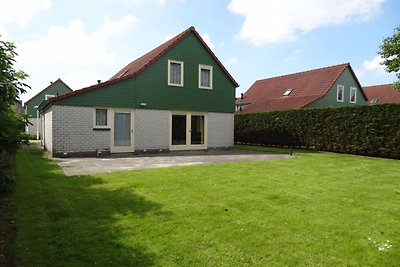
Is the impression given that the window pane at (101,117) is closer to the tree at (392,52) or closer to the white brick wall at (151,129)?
the white brick wall at (151,129)

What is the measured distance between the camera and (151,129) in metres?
17.3

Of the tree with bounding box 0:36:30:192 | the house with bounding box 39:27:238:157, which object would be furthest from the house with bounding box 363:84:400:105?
the tree with bounding box 0:36:30:192

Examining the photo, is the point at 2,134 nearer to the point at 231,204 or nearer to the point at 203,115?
the point at 231,204

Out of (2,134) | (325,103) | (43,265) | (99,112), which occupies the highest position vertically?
(325,103)

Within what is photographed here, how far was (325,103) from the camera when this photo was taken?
1163 inches

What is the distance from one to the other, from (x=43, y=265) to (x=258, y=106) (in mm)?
33176

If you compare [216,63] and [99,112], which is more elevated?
[216,63]

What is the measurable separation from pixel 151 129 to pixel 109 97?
2956mm

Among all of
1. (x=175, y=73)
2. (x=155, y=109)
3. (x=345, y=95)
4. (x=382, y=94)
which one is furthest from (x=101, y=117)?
(x=382, y=94)

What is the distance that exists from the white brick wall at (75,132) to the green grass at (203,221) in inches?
240

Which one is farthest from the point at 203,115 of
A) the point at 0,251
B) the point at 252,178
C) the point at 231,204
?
the point at 0,251

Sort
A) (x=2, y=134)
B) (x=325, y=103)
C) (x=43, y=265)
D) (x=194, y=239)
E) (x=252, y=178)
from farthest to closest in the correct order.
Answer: (x=325, y=103) → (x=252, y=178) → (x=2, y=134) → (x=194, y=239) → (x=43, y=265)

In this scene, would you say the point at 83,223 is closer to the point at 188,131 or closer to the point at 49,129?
the point at 49,129

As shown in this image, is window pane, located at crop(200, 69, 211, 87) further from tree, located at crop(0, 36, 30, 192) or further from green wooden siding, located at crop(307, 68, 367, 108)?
green wooden siding, located at crop(307, 68, 367, 108)
